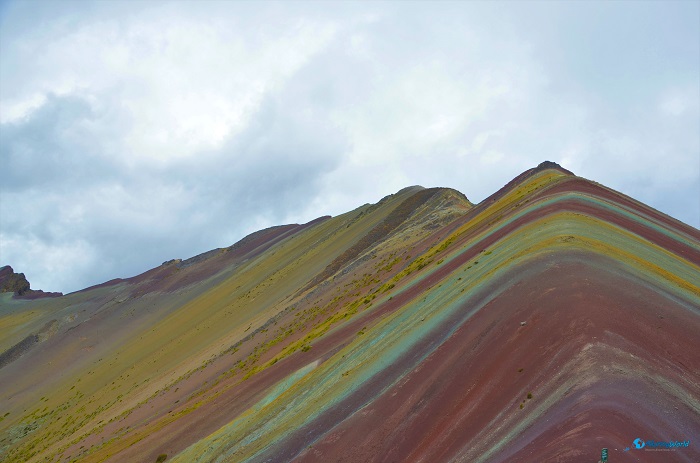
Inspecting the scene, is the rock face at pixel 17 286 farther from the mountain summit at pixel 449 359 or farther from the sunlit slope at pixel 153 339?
the mountain summit at pixel 449 359

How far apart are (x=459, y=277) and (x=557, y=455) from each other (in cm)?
2126

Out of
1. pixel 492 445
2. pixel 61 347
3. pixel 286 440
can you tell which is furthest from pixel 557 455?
pixel 61 347

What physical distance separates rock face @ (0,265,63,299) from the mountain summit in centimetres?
9600

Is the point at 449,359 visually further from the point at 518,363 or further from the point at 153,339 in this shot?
the point at 153,339

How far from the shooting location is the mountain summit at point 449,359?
1850 cm

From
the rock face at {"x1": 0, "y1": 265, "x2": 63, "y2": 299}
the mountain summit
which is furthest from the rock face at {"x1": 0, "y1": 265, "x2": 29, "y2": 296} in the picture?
the mountain summit

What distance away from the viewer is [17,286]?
18012cm

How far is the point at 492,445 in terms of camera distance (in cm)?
1836

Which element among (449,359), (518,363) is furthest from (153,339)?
(518,363)

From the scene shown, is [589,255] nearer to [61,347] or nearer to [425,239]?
[425,239]

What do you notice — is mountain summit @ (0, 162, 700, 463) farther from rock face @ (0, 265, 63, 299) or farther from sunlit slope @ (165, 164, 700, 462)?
rock face @ (0, 265, 63, 299)

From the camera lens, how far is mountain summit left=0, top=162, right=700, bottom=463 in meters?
18.5

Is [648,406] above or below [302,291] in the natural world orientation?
below

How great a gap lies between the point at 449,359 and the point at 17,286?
597 ft
